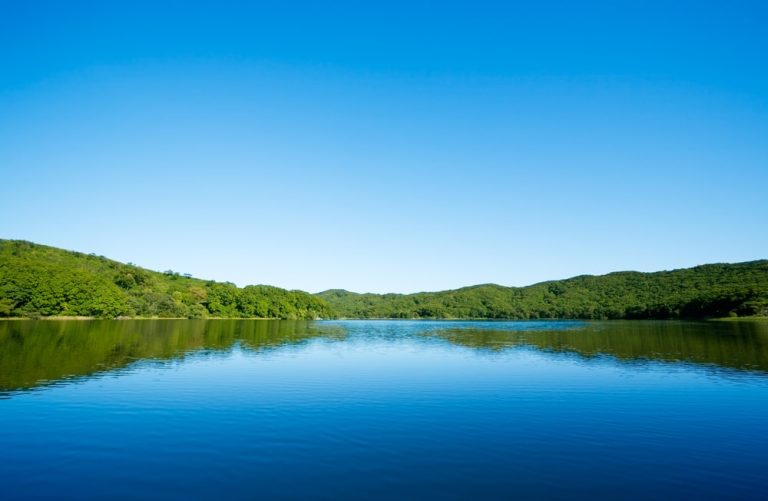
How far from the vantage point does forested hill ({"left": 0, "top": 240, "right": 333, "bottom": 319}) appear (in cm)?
10750

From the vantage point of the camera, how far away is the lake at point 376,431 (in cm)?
1306

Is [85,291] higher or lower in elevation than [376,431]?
higher

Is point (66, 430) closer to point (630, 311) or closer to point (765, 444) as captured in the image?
point (765, 444)

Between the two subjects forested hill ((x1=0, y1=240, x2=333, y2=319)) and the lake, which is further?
forested hill ((x1=0, y1=240, x2=333, y2=319))

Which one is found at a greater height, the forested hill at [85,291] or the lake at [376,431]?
the forested hill at [85,291]

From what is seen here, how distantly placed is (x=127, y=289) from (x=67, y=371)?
145 m

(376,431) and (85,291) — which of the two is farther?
(85,291)

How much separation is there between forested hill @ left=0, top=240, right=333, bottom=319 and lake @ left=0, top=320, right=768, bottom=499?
86.8 m

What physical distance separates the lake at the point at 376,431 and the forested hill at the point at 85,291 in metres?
86.8

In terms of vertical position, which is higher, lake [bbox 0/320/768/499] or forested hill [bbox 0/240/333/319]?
forested hill [bbox 0/240/333/319]

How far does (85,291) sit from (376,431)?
13073 cm

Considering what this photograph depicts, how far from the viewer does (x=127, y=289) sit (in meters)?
160

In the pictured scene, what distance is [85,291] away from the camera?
12175 centimetres

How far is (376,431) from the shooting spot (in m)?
18.7
